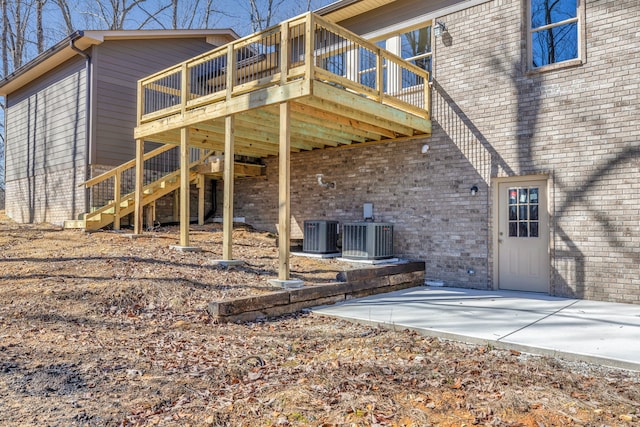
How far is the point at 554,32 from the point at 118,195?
952 cm

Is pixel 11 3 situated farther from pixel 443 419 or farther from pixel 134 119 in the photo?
pixel 443 419

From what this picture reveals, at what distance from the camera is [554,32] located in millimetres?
7426

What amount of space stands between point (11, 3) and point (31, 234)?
15.3 meters

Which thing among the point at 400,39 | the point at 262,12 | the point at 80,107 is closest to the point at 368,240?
the point at 400,39

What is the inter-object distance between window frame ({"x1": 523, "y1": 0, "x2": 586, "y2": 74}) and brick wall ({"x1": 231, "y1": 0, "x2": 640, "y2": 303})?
0.26ft

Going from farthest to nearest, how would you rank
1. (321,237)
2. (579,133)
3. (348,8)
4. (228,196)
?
(348,8) < (321,237) < (228,196) < (579,133)

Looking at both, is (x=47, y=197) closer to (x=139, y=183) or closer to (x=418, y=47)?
(x=139, y=183)

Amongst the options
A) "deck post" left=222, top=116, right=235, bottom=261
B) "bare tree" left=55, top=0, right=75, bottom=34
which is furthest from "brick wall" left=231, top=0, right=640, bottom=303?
"bare tree" left=55, top=0, right=75, bottom=34

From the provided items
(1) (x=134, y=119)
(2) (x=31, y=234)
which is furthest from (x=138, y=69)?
(2) (x=31, y=234)

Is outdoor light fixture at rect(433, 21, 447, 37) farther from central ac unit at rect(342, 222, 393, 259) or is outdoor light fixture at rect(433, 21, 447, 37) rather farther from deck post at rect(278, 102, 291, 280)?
deck post at rect(278, 102, 291, 280)

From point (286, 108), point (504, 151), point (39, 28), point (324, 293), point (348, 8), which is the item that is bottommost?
point (324, 293)

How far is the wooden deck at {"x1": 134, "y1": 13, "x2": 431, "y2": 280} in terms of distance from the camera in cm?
637

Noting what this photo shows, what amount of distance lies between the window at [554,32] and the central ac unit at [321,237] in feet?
15.6

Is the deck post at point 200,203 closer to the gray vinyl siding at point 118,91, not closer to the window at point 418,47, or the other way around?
the gray vinyl siding at point 118,91
